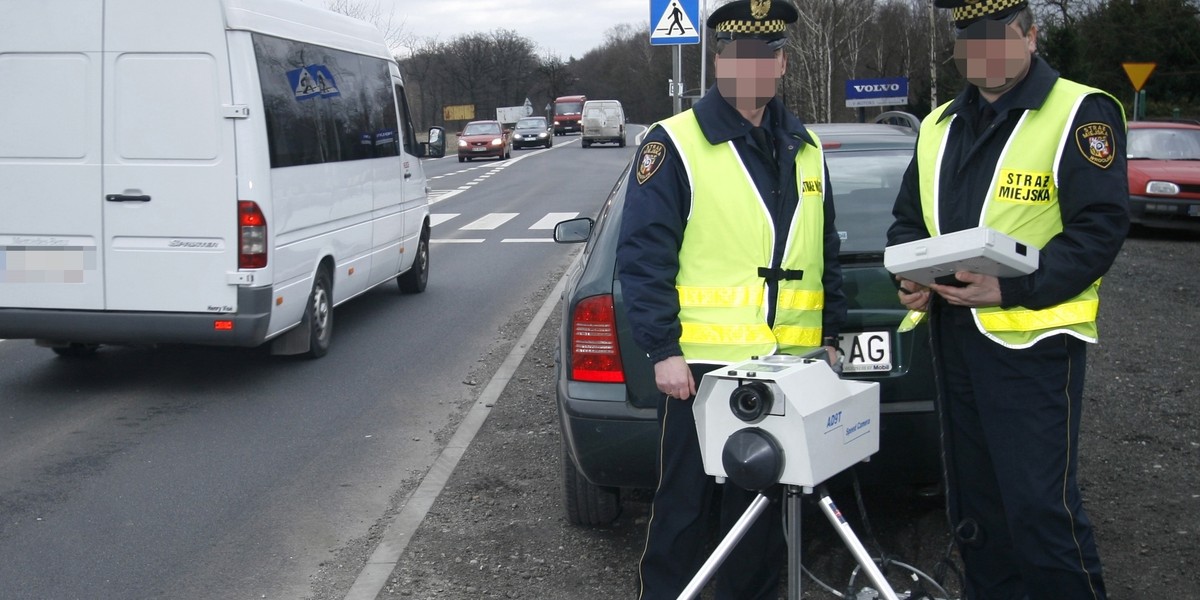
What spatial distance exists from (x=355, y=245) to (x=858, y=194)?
576 centimetres

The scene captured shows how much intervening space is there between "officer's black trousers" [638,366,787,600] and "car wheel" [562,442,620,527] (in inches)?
53.6

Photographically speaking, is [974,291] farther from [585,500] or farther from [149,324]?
A: [149,324]

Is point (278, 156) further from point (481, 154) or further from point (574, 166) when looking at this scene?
point (481, 154)

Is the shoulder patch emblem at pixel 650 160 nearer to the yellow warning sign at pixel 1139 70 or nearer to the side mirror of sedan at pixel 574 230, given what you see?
the side mirror of sedan at pixel 574 230

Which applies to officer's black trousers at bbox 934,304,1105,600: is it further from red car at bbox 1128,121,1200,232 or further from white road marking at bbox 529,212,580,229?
white road marking at bbox 529,212,580,229

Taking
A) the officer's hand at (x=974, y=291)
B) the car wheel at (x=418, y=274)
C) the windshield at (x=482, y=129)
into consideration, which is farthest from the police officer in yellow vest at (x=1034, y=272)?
the windshield at (x=482, y=129)

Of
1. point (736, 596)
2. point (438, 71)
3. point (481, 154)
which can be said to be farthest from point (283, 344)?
point (438, 71)

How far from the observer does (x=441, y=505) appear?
17.9 feet

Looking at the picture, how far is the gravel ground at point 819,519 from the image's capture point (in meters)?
4.41

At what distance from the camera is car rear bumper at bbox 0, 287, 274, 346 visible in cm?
761

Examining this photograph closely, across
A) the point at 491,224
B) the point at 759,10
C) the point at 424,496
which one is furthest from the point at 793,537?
the point at 491,224

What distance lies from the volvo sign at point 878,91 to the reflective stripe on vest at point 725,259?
20.8 meters

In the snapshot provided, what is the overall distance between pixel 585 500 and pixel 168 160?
422 centimetres

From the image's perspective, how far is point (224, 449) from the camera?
21.7 feet
